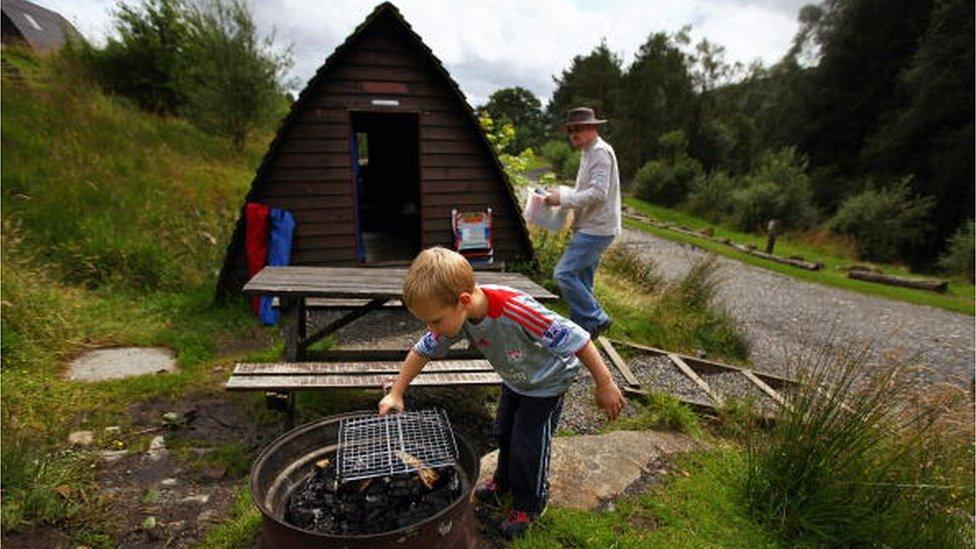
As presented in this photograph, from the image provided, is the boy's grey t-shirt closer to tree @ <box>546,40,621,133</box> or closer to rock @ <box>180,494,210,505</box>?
rock @ <box>180,494,210,505</box>

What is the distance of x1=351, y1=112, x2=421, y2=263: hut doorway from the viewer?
10555 millimetres

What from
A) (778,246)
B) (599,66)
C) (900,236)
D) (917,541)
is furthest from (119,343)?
(599,66)

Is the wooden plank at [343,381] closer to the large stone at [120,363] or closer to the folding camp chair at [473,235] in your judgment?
the large stone at [120,363]

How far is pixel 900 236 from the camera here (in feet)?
71.7

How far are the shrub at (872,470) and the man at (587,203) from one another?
2530mm

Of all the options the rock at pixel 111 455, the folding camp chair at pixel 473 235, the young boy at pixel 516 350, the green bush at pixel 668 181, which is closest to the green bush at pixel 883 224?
the green bush at pixel 668 181

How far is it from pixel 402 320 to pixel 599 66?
4963cm

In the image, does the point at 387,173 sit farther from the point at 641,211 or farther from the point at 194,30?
the point at 641,211

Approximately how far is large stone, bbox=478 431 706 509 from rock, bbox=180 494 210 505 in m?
1.83

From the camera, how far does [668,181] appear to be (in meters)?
34.3

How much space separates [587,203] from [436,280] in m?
3.44

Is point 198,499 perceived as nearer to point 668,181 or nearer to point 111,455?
point 111,455

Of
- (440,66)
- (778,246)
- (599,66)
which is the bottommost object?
(778,246)

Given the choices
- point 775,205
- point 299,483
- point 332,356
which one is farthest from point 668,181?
point 299,483
